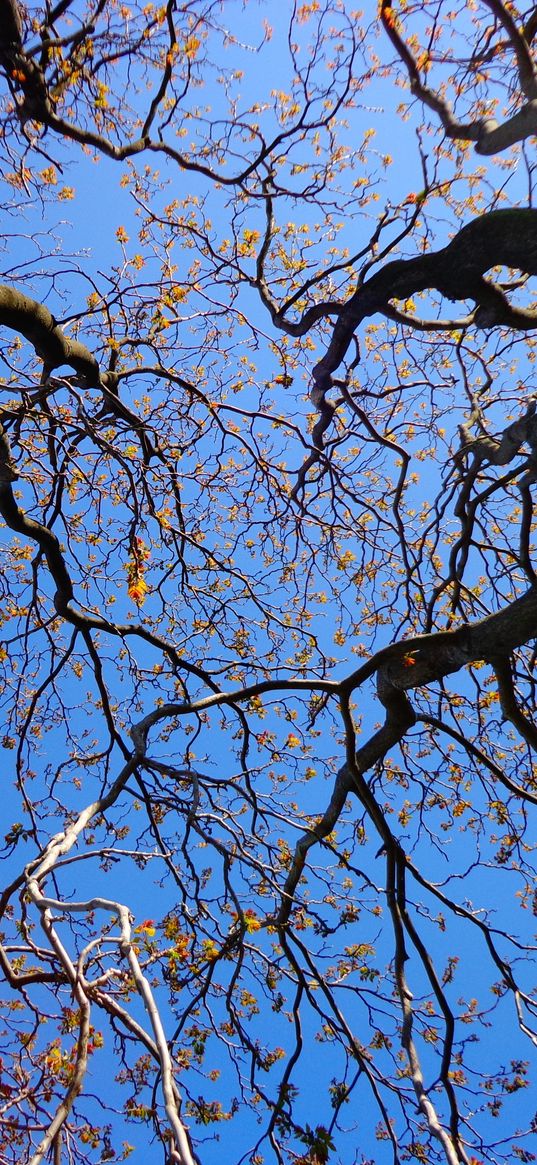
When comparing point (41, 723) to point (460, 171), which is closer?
point (460, 171)

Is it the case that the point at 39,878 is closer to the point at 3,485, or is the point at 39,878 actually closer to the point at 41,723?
the point at 3,485

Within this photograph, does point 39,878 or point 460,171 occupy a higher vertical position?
point 460,171

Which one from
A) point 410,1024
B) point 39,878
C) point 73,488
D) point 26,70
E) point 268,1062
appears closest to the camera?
point 39,878

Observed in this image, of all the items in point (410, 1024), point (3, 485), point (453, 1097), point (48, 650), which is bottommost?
point (453, 1097)

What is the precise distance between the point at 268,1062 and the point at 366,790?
1678mm

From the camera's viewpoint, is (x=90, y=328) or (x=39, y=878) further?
(x=90, y=328)

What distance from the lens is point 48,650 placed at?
20.0ft

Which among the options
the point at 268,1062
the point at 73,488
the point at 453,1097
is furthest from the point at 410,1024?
the point at 73,488

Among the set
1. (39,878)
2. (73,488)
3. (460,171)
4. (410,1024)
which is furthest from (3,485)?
(460,171)

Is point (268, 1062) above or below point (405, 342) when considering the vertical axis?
below

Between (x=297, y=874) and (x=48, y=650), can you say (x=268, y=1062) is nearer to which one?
(x=297, y=874)

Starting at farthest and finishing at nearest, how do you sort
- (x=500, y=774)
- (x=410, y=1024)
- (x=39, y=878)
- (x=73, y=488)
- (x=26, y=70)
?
(x=73, y=488) < (x=500, y=774) < (x=26, y=70) < (x=410, y=1024) < (x=39, y=878)

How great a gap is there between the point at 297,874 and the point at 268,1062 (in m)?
1.04

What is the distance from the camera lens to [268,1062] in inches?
165
